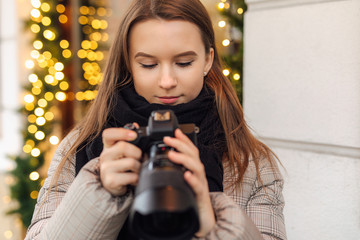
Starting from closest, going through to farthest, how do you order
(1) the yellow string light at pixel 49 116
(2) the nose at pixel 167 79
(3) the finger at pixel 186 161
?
(3) the finger at pixel 186 161, (2) the nose at pixel 167 79, (1) the yellow string light at pixel 49 116

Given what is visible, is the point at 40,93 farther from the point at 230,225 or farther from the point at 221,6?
the point at 230,225

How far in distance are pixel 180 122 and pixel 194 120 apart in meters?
0.05

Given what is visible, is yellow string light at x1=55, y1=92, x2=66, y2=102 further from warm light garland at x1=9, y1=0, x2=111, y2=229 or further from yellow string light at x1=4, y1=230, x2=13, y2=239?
yellow string light at x1=4, y1=230, x2=13, y2=239

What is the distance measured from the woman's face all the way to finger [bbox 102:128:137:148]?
0.23 metres

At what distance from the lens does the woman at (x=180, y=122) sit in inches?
27.6

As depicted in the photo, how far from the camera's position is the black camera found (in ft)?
1.61

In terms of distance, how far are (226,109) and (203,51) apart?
0.57 ft

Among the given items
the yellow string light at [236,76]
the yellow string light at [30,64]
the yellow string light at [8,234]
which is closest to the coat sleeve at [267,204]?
the yellow string light at [236,76]

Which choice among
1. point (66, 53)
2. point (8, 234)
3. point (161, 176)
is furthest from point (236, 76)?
point (8, 234)

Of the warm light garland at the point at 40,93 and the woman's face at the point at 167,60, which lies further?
the warm light garland at the point at 40,93

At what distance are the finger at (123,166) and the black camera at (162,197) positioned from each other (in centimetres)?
2

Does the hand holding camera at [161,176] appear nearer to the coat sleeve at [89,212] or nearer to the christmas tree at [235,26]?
the coat sleeve at [89,212]

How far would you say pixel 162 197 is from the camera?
0.49 metres

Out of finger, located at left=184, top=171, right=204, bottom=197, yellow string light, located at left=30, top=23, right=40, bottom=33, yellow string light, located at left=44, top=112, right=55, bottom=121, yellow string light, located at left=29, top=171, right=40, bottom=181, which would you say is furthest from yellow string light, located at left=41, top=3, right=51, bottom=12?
finger, located at left=184, top=171, right=204, bottom=197
